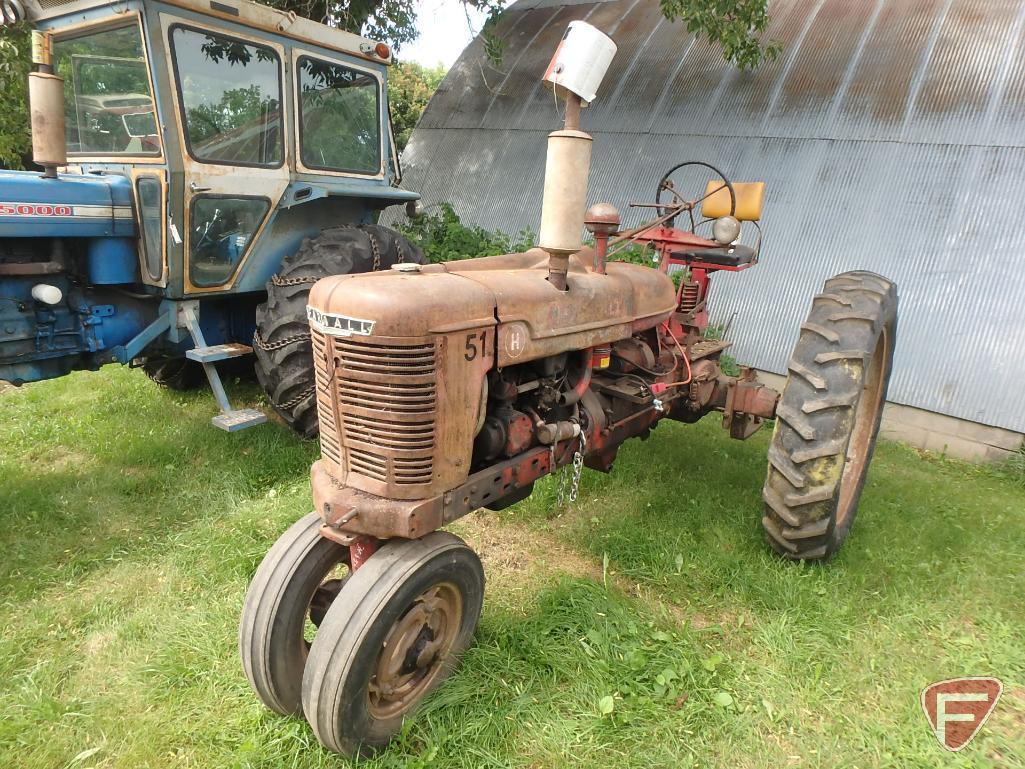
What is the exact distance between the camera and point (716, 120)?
668 cm

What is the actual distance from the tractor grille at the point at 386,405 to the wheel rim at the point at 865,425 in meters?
2.43

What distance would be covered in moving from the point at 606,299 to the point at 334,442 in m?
1.18

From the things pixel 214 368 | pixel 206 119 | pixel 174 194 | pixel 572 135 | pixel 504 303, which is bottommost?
pixel 214 368

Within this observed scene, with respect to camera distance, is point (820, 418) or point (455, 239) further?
point (455, 239)

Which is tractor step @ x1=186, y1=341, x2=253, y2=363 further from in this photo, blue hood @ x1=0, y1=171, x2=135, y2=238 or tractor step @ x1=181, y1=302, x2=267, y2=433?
blue hood @ x1=0, y1=171, x2=135, y2=238

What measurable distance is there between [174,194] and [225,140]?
0.46 meters

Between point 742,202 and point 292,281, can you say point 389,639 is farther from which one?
point 742,202

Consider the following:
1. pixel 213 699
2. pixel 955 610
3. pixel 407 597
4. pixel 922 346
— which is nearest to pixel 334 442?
pixel 407 597

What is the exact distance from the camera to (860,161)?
18.8 ft

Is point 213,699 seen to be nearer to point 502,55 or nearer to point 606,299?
point 606,299

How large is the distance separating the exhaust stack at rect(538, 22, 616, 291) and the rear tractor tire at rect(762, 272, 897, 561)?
142 cm

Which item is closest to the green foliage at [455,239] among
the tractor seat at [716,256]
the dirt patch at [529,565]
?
the tractor seat at [716,256]

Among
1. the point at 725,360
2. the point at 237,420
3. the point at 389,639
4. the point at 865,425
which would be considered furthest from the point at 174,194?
the point at 725,360

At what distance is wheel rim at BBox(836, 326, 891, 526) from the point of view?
137 inches
